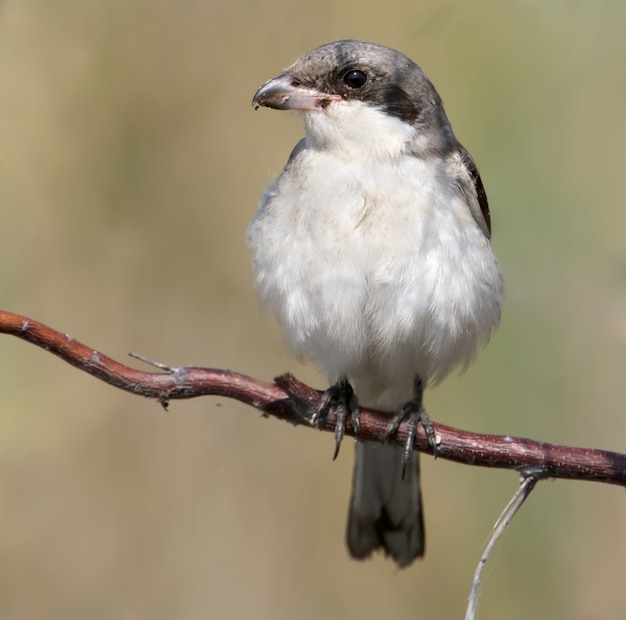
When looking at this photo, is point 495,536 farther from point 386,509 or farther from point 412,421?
point 386,509

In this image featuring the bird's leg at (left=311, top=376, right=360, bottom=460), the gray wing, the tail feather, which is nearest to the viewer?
the bird's leg at (left=311, top=376, right=360, bottom=460)

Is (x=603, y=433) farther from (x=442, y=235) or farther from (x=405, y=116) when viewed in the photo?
(x=405, y=116)

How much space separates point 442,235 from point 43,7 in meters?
2.42

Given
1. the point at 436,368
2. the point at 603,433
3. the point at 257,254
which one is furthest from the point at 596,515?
the point at 257,254

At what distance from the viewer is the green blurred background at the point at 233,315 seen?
4426mm

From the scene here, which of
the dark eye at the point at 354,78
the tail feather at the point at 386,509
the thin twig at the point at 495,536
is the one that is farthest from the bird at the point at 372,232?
the thin twig at the point at 495,536

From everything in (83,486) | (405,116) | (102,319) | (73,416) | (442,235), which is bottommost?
(83,486)

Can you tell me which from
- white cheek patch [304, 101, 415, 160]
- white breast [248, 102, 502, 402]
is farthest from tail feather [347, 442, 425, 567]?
white cheek patch [304, 101, 415, 160]

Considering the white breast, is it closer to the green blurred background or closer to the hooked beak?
the hooked beak

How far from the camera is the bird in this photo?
3.60 m

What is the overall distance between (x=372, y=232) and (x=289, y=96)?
1.98 ft

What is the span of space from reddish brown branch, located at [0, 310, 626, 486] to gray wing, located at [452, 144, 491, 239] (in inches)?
40.6

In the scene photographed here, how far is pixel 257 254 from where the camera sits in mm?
3922

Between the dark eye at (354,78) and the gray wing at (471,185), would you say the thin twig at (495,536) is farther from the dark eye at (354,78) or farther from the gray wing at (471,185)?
the dark eye at (354,78)
